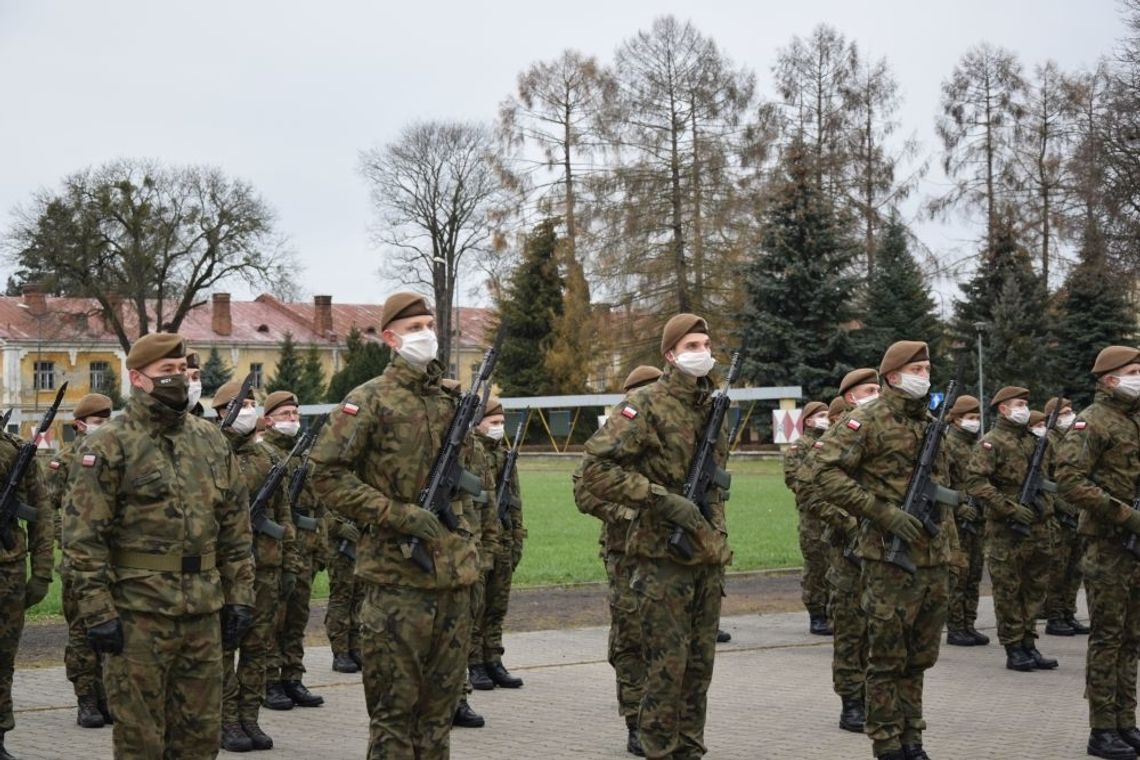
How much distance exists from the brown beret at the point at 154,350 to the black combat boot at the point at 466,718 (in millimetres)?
4247

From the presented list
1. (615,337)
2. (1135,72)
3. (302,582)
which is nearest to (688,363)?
(302,582)

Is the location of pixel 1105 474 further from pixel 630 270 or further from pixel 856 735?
pixel 630 270

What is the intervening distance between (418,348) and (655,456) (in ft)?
4.80

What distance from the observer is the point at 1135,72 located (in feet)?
114

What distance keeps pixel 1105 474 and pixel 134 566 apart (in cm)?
601

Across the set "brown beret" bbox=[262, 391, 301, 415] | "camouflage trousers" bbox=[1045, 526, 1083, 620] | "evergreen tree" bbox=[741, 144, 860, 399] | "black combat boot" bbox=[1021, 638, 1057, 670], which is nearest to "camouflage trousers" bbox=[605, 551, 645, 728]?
"brown beret" bbox=[262, 391, 301, 415]

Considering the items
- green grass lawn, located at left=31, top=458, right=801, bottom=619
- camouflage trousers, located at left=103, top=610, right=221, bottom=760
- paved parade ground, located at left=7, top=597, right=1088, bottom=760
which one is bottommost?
green grass lawn, located at left=31, top=458, right=801, bottom=619

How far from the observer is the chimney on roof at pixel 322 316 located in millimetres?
102856

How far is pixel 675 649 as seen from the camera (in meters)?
7.62

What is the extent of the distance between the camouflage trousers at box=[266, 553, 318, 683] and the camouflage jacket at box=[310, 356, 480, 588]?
4.28 meters

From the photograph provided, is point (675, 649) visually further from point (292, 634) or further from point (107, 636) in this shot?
point (292, 634)

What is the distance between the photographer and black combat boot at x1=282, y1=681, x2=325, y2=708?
11281 mm

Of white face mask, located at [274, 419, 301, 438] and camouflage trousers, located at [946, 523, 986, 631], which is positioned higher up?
white face mask, located at [274, 419, 301, 438]

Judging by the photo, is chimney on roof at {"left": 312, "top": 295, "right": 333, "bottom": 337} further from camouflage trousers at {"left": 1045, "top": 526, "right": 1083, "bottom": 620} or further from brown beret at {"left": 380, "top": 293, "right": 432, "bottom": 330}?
brown beret at {"left": 380, "top": 293, "right": 432, "bottom": 330}
